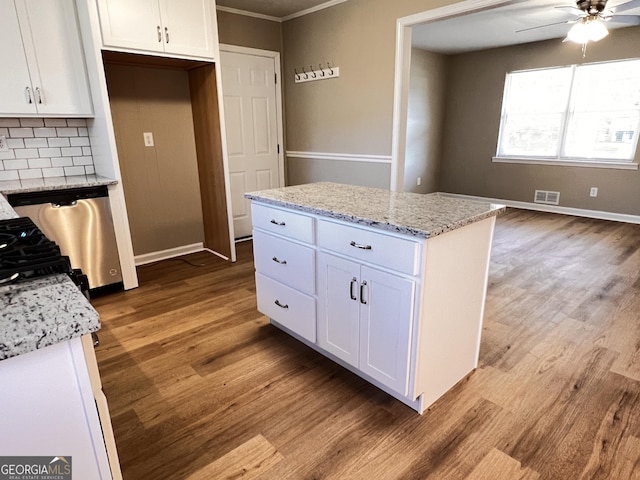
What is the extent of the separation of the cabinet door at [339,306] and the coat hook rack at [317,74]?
264cm

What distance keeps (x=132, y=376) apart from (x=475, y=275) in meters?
1.81

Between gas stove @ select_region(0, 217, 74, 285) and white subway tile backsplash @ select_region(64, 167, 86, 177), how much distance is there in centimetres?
212

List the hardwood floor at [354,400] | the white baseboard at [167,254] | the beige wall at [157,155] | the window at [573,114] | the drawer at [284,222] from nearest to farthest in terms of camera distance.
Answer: the hardwood floor at [354,400], the drawer at [284,222], the beige wall at [157,155], the white baseboard at [167,254], the window at [573,114]

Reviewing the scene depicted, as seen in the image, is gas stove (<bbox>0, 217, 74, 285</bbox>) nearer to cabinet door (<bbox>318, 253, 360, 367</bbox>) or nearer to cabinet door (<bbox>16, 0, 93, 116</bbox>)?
cabinet door (<bbox>318, 253, 360, 367</bbox>)

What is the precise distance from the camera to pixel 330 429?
5.43ft

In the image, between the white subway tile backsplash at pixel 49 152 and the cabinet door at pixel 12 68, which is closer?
the cabinet door at pixel 12 68

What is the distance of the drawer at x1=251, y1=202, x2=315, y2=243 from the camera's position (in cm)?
193

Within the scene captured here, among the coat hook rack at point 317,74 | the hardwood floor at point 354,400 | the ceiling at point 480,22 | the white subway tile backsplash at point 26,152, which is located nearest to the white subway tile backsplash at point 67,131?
the white subway tile backsplash at point 26,152

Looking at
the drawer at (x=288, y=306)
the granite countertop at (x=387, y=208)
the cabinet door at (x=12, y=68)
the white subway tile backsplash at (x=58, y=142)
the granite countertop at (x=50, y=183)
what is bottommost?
the drawer at (x=288, y=306)

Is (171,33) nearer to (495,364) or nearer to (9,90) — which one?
A: (9,90)

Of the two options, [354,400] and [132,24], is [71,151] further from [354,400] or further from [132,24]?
[354,400]

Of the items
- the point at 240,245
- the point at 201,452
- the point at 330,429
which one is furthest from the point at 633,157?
the point at 201,452

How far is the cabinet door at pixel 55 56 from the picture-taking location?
2.53m

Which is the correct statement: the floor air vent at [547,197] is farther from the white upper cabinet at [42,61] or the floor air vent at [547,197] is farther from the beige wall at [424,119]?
the white upper cabinet at [42,61]
